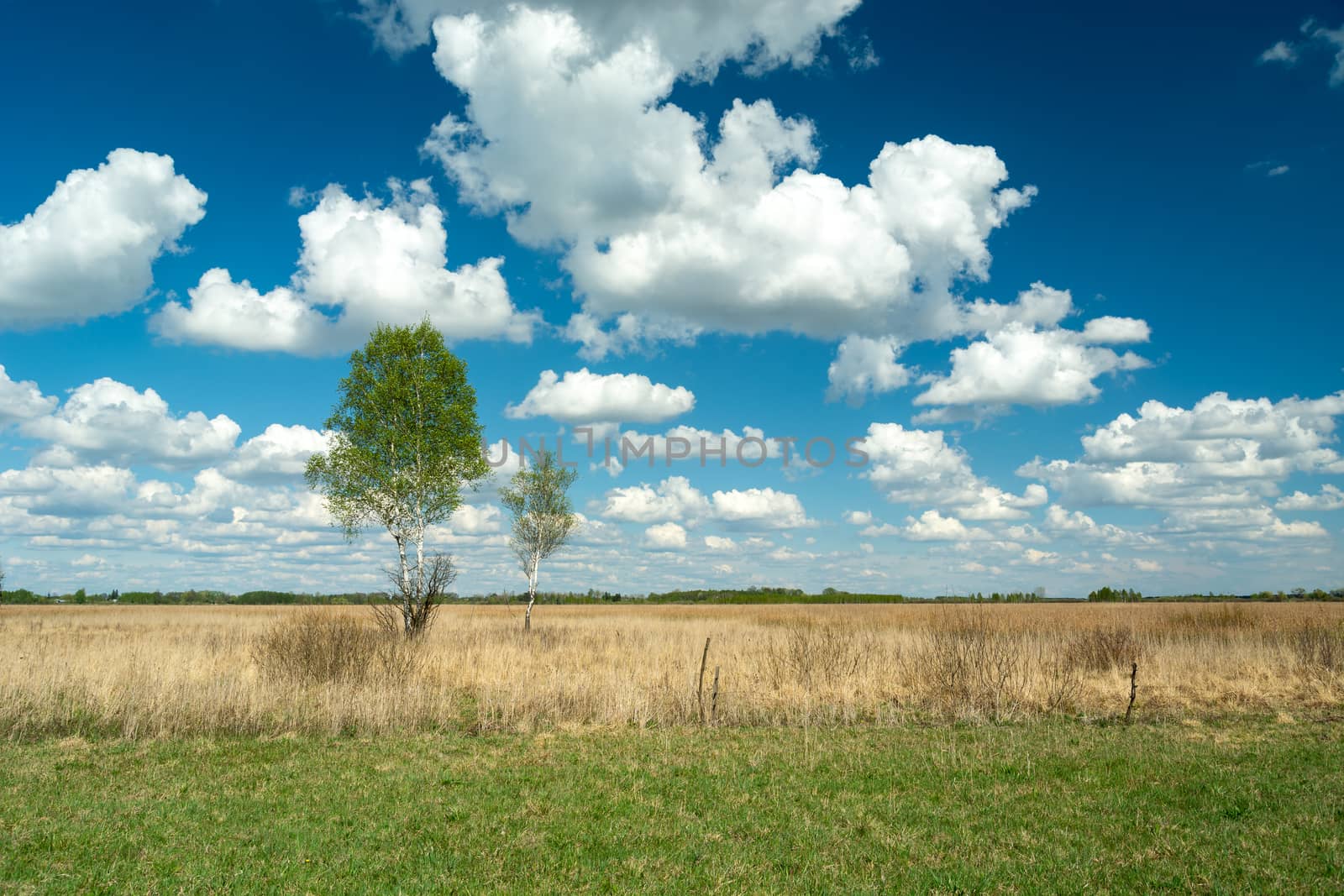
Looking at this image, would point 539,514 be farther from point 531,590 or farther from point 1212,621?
point 1212,621

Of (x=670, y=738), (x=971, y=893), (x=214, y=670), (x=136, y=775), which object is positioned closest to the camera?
(x=971, y=893)

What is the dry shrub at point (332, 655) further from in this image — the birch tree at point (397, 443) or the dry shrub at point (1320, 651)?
the dry shrub at point (1320, 651)

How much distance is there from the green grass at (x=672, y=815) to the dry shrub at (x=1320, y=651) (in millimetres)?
9691

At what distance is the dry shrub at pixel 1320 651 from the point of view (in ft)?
65.3

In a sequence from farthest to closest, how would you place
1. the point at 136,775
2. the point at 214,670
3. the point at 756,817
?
the point at 214,670
the point at 136,775
the point at 756,817

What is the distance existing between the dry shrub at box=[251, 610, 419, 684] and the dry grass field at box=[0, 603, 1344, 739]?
50 mm

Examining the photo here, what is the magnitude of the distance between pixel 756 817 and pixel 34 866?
666 cm

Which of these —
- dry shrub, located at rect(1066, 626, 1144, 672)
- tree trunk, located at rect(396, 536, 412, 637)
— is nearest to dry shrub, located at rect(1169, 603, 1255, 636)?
dry shrub, located at rect(1066, 626, 1144, 672)

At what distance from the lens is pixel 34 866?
671 centimetres

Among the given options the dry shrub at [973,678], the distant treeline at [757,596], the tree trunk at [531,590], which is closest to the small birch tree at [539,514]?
the tree trunk at [531,590]

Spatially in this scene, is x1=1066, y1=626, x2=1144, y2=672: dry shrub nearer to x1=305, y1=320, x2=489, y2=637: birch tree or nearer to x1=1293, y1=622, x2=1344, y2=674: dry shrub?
x1=1293, y1=622, x2=1344, y2=674: dry shrub

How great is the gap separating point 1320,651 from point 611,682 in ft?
65.7

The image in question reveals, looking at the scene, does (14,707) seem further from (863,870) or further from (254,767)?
(863,870)

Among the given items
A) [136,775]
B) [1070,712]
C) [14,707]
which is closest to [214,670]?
[14,707]
